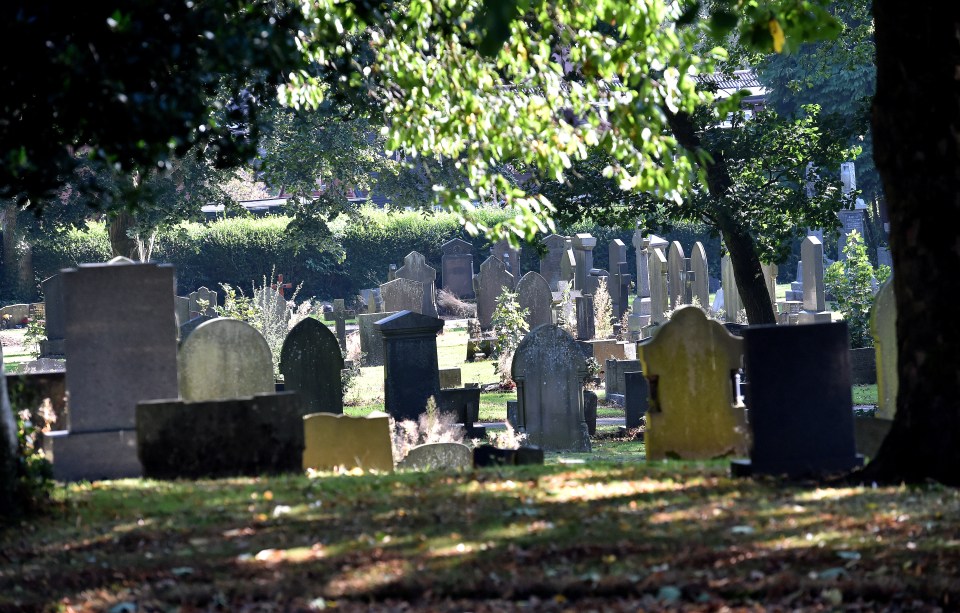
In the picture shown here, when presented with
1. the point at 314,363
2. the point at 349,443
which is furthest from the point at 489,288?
the point at 349,443

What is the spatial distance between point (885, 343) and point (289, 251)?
3315 cm

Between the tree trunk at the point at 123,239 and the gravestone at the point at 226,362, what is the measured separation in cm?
1447

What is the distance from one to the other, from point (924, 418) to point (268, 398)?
4.27 m

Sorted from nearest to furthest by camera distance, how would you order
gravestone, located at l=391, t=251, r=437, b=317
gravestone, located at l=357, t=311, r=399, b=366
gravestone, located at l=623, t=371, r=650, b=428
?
gravestone, located at l=623, t=371, r=650, b=428 < gravestone, located at l=357, t=311, r=399, b=366 < gravestone, located at l=391, t=251, r=437, b=317

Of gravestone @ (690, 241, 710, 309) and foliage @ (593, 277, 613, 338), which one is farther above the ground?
gravestone @ (690, 241, 710, 309)

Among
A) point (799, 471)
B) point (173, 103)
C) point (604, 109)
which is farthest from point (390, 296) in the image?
point (173, 103)

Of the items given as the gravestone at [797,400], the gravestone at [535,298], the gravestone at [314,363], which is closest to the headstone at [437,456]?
the gravestone at [314,363]

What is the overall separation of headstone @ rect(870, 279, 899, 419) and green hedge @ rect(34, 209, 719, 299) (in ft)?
95.1

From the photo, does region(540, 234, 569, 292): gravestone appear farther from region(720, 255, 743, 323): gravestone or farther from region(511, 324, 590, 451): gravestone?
region(511, 324, 590, 451): gravestone

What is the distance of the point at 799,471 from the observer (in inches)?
310

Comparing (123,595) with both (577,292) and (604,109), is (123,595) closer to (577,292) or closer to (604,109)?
(604,109)

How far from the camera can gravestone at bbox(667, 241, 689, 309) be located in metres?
26.7

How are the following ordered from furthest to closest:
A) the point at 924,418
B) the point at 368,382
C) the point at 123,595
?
1. the point at 368,382
2. the point at 924,418
3. the point at 123,595

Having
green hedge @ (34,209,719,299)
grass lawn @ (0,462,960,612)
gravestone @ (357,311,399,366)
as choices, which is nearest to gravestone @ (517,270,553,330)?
gravestone @ (357,311,399,366)
